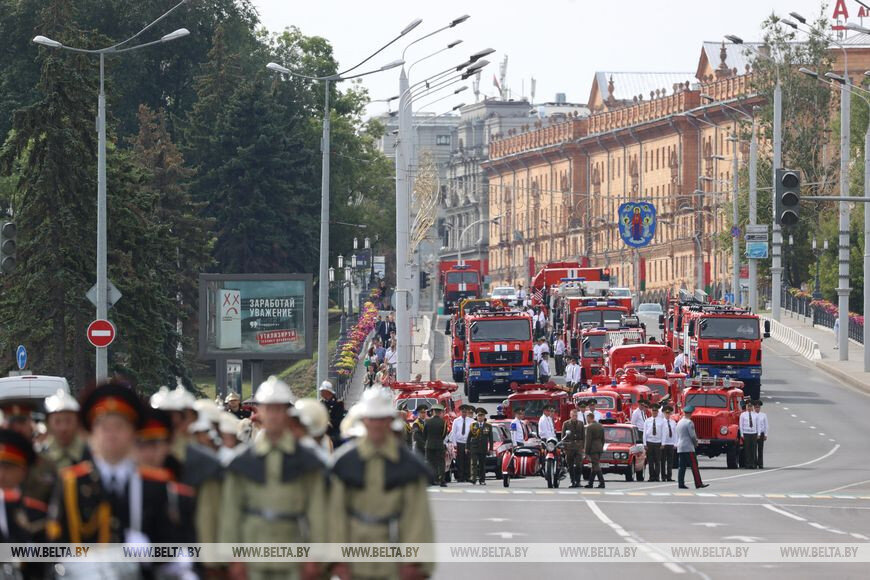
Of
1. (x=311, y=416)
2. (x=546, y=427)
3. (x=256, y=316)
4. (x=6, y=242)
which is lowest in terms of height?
(x=546, y=427)

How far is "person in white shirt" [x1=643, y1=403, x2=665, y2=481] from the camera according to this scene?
37188 mm

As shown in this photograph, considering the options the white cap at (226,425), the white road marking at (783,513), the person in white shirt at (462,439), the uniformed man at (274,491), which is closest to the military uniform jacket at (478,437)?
the person in white shirt at (462,439)

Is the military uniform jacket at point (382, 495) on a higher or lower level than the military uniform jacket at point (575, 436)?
higher

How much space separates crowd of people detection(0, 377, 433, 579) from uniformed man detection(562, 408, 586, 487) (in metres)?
23.2

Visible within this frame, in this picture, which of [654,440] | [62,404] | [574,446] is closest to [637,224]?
[654,440]

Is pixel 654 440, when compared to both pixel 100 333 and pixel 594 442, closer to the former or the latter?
pixel 594 442

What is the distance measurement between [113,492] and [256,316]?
117 ft

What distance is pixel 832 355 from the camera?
79.0 metres

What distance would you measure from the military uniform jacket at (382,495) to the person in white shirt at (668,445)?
2608 cm

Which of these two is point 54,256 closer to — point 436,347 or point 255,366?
point 255,366

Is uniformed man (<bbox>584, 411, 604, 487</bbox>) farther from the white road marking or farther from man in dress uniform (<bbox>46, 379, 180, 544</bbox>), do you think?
man in dress uniform (<bbox>46, 379, 180, 544</bbox>)

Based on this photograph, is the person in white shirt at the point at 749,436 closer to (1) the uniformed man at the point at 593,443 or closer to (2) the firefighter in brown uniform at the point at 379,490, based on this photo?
(1) the uniformed man at the point at 593,443

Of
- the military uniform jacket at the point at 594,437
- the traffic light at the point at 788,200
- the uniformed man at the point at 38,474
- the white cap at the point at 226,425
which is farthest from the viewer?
the traffic light at the point at 788,200

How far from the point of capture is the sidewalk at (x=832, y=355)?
67.9m
